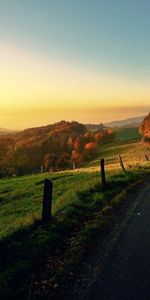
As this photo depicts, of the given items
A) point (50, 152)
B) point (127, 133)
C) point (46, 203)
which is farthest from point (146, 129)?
point (46, 203)

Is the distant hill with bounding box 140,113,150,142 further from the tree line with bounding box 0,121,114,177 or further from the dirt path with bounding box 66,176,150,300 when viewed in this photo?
the dirt path with bounding box 66,176,150,300

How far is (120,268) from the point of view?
8.85m

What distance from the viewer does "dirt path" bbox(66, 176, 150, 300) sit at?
24.7ft

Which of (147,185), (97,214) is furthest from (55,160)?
(97,214)

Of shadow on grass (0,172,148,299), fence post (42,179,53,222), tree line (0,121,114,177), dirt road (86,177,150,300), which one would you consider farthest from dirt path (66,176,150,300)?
tree line (0,121,114,177)

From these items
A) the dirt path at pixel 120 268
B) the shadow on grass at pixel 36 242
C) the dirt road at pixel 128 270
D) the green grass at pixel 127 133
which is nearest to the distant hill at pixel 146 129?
the green grass at pixel 127 133

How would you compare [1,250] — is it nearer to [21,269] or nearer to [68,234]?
[21,269]

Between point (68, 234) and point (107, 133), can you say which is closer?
point (68, 234)

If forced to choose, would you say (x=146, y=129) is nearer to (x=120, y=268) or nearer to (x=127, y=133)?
(x=127, y=133)

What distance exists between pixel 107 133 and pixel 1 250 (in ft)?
531

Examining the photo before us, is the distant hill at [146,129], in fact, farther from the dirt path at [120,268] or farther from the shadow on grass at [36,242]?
the dirt path at [120,268]

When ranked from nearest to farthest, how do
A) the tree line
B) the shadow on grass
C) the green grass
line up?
the shadow on grass
the tree line
the green grass

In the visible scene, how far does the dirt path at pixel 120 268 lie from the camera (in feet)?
24.7

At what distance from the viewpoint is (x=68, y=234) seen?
1239 cm
